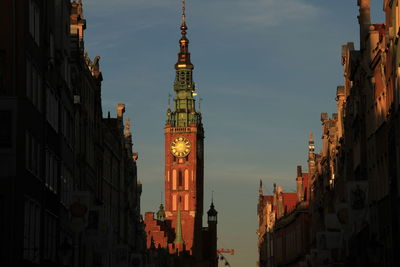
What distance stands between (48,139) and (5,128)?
9.80 m

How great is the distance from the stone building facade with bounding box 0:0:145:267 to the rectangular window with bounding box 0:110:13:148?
4cm

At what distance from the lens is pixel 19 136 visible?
44.9 meters

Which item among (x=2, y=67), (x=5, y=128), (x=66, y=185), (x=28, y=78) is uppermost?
(x=28, y=78)

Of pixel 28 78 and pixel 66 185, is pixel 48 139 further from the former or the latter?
pixel 66 185

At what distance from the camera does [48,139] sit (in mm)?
54594

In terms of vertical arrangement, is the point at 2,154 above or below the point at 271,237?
below

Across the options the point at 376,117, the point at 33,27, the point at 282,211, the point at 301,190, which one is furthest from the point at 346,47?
the point at 282,211

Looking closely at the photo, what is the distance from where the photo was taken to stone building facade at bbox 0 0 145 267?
146ft

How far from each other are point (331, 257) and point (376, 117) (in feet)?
74.1

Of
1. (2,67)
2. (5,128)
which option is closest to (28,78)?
(2,67)

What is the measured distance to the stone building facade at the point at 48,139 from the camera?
44.6 m

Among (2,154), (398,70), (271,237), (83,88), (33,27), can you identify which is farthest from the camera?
(271,237)

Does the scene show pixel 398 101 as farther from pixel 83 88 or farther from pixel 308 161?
pixel 308 161

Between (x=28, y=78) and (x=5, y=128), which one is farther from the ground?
(x=28, y=78)
